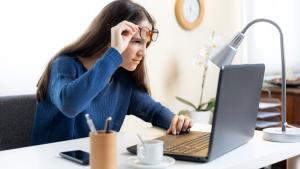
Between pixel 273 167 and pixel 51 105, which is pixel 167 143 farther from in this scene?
pixel 273 167

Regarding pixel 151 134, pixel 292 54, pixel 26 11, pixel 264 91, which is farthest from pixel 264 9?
pixel 151 134

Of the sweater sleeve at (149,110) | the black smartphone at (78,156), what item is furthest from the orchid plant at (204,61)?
the black smartphone at (78,156)

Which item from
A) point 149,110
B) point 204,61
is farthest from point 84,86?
point 204,61

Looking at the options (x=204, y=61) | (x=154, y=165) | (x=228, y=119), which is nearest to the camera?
(x=154, y=165)

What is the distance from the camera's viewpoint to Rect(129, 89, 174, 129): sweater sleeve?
1683 millimetres

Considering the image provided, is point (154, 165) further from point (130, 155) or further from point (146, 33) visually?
point (146, 33)

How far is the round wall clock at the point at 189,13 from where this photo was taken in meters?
2.99

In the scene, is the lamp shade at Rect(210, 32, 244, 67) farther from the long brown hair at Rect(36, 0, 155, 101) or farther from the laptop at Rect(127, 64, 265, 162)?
the long brown hair at Rect(36, 0, 155, 101)

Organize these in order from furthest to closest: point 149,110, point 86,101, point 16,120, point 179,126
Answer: point 16,120 < point 149,110 < point 179,126 < point 86,101

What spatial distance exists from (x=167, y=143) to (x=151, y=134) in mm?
252

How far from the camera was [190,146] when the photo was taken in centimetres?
129

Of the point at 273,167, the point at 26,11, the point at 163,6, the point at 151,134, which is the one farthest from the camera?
the point at 163,6

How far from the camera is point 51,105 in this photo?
167cm

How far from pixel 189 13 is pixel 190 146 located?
193 centimetres
